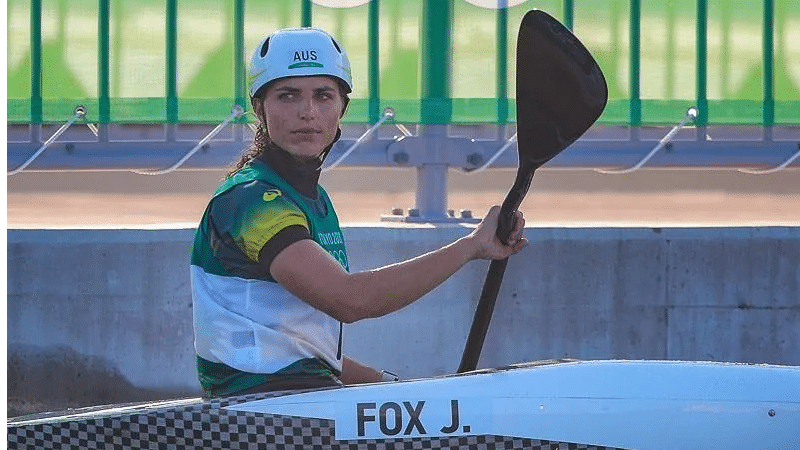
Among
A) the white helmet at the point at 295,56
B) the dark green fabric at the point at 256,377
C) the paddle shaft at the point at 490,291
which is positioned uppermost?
the white helmet at the point at 295,56

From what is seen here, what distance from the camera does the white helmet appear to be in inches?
168

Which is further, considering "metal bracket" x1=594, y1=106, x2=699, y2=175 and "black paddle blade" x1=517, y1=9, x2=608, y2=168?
"metal bracket" x1=594, y1=106, x2=699, y2=175

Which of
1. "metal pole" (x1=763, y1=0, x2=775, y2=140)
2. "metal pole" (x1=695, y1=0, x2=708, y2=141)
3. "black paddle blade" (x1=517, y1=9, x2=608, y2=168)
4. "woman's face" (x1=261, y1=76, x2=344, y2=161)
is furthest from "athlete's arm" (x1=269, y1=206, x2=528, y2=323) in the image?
"metal pole" (x1=763, y1=0, x2=775, y2=140)

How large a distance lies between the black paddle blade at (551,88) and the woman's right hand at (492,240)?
0.45 metres

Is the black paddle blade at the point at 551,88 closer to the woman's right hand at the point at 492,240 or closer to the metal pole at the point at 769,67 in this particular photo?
the woman's right hand at the point at 492,240

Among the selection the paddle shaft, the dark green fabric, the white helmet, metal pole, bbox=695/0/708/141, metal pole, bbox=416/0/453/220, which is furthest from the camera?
metal pole, bbox=695/0/708/141

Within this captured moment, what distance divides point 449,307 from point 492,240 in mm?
3046

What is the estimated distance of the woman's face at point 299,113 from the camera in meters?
4.29

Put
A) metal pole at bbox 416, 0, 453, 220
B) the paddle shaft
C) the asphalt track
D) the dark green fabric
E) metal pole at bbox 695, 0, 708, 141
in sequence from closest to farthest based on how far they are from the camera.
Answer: the dark green fabric → the paddle shaft → metal pole at bbox 416, 0, 453, 220 → metal pole at bbox 695, 0, 708, 141 → the asphalt track

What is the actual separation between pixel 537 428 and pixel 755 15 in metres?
4.16

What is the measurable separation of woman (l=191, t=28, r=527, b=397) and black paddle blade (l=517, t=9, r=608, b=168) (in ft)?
1.48

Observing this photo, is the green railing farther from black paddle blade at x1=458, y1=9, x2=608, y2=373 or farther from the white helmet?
the white helmet

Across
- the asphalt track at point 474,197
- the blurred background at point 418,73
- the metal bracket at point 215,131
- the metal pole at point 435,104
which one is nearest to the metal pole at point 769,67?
the blurred background at point 418,73

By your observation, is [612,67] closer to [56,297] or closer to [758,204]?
[56,297]
